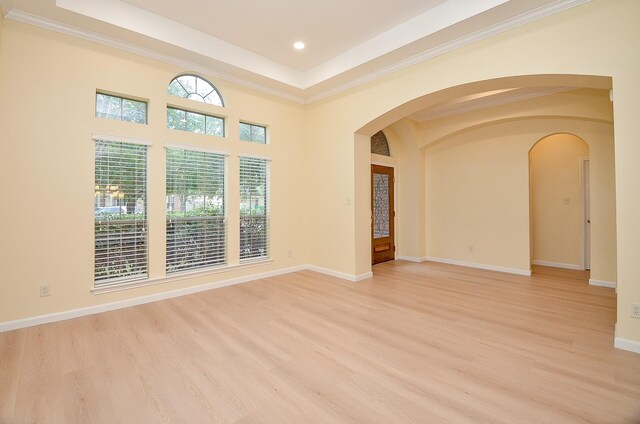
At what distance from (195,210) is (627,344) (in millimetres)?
4895

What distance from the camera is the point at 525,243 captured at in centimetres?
525

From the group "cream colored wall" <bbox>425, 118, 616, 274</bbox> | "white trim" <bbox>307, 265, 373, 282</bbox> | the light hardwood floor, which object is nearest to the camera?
the light hardwood floor

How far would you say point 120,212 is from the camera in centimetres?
361

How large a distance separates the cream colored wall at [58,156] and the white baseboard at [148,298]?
0.06 metres

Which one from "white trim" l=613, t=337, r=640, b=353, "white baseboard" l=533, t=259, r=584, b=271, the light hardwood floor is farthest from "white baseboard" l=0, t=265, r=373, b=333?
"white baseboard" l=533, t=259, r=584, b=271

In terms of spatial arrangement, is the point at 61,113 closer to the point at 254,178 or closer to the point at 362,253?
the point at 254,178

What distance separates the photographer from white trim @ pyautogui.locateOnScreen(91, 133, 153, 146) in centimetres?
340

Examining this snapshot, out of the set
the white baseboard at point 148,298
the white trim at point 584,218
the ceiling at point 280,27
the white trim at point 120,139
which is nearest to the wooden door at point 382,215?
the white baseboard at point 148,298

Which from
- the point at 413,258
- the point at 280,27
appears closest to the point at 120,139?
the point at 280,27

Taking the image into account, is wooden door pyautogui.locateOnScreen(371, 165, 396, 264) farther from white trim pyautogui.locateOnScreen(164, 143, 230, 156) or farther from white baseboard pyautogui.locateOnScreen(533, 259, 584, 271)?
white trim pyautogui.locateOnScreen(164, 143, 230, 156)

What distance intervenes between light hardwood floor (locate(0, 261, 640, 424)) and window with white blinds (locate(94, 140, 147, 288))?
1.77 feet

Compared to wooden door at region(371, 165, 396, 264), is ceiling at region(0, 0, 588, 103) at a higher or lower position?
higher

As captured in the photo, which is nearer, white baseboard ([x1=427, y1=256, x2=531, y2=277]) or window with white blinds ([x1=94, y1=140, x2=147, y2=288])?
window with white blinds ([x1=94, y1=140, x2=147, y2=288])

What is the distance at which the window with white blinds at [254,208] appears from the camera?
480 centimetres
